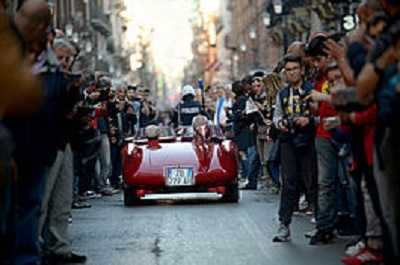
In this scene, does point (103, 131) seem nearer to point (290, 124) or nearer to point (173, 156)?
point (173, 156)

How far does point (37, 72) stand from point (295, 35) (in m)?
39.2

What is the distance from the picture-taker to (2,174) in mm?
6328

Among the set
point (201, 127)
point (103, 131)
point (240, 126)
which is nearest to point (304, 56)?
point (201, 127)

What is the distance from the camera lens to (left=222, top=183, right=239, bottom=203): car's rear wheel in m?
15.9

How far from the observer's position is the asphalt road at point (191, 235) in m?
9.78

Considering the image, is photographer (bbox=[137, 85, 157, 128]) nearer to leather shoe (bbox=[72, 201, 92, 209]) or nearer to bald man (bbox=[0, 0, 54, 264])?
leather shoe (bbox=[72, 201, 92, 209])

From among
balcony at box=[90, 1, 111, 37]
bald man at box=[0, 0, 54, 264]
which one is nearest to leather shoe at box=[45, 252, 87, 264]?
bald man at box=[0, 0, 54, 264]

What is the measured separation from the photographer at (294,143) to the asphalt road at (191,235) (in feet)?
1.25

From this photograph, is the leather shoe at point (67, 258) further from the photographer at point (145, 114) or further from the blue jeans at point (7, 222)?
the photographer at point (145, 114)

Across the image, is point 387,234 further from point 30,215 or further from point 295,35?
point 295,35

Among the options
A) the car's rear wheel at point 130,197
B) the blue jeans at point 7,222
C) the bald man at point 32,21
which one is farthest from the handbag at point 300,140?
the car's rear wheel at point 130,197

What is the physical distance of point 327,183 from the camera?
1068 cm

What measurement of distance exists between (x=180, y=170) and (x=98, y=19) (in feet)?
194

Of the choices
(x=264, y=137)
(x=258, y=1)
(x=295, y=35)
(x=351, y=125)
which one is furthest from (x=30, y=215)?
(x=258, y=1)
